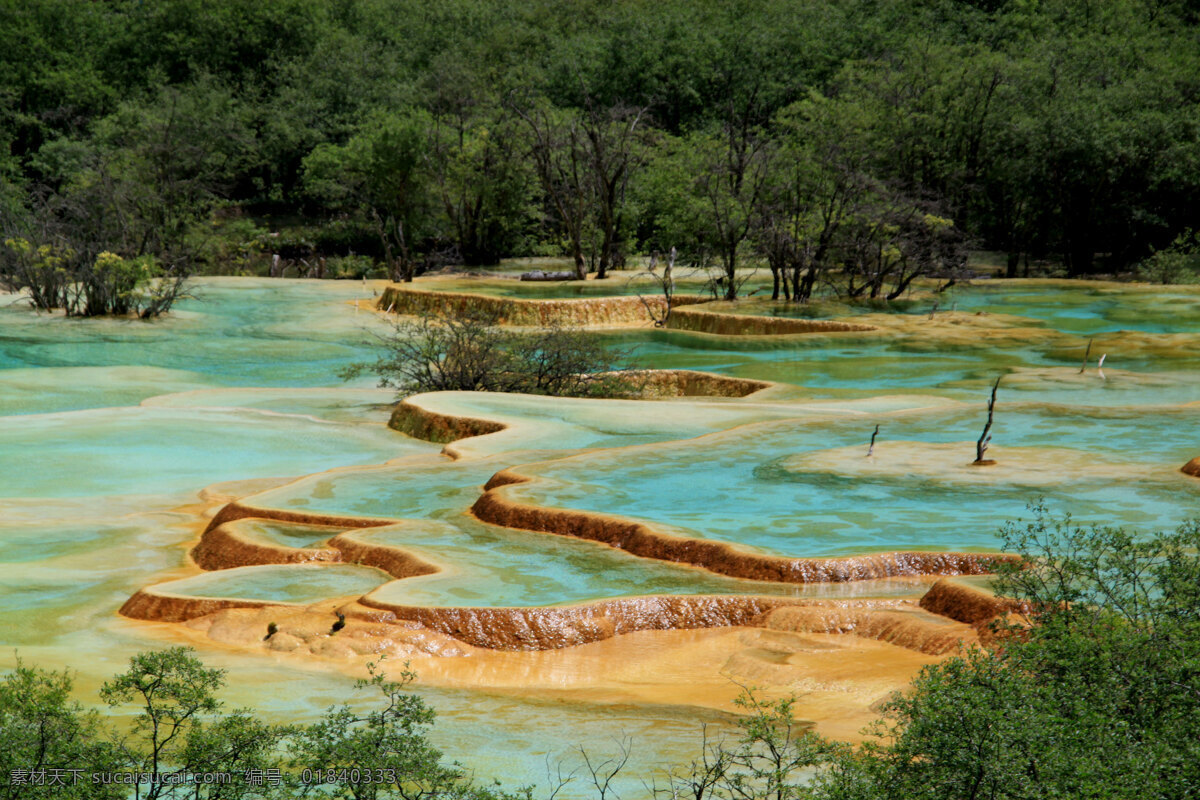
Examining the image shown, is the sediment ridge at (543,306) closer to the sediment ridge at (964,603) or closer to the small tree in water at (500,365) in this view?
the small tree in water at (500,365)

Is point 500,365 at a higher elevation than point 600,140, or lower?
lower

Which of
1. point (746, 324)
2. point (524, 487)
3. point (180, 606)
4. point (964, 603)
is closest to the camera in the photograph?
point (964, 603)

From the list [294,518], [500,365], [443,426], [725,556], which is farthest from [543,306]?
[725,556]

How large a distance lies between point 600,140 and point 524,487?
23.2 m

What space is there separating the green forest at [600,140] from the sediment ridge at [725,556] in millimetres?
16657

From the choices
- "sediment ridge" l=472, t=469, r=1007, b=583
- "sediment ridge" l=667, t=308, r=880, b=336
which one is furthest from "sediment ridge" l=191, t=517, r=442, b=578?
"sediment ridge" l=667, t=308, r=880, b=336

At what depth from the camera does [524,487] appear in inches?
328

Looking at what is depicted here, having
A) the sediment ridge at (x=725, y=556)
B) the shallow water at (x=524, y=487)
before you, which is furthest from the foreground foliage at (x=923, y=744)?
the sediment ridge at (x=725, y=556)

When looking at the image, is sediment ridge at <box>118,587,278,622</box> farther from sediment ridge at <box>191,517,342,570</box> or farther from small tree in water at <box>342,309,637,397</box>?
small tree in water at <box>342,309,637,397</box>

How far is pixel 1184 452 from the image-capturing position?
9539 millimetres

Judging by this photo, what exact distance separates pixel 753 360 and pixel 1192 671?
1519cm

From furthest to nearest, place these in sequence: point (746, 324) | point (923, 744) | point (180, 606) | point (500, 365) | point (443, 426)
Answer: point (746, 324) → point (500, 365) → point (443, 426) → point (180, 606) → point (923, 744)

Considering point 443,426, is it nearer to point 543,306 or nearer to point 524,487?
point 524,487

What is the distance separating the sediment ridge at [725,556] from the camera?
654 centimetres
